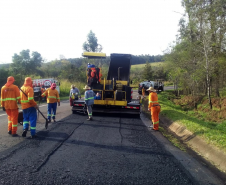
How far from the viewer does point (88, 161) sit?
4.73 metres

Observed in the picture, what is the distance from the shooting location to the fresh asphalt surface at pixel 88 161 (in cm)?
394

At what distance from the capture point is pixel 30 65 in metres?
39.0

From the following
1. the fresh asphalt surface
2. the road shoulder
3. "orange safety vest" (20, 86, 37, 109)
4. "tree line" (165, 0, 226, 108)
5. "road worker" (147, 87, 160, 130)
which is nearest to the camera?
the fresh asphalt surface

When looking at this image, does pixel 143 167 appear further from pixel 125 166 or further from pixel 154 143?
pixel 154 143

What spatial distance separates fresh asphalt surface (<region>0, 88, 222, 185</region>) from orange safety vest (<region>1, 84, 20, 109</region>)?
43.3 inches

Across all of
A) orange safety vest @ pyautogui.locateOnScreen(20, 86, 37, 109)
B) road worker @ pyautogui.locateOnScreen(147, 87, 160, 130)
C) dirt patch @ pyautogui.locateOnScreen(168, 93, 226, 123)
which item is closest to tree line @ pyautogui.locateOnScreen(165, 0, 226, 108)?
dirt patch @ pyautogui.locateOnScreen(168, 93, 226, 123)

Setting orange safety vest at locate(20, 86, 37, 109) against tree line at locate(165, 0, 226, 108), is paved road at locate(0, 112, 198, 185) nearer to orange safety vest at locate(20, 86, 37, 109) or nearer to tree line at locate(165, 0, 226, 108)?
orange safety vest at locate(20, 86, 37, 109)

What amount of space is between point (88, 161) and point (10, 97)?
358cm

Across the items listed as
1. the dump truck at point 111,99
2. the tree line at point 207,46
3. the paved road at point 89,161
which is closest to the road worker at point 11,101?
the paved road at point 89,161

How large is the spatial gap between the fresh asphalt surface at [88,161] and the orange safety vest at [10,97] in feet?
3.60

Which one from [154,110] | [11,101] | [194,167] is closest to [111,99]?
[154,110]

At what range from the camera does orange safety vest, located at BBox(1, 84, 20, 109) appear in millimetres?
6785

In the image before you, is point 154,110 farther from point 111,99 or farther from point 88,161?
point 88,161

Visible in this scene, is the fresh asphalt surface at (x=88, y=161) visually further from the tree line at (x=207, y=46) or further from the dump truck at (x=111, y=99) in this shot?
the tree line at (x=207, y=46)
